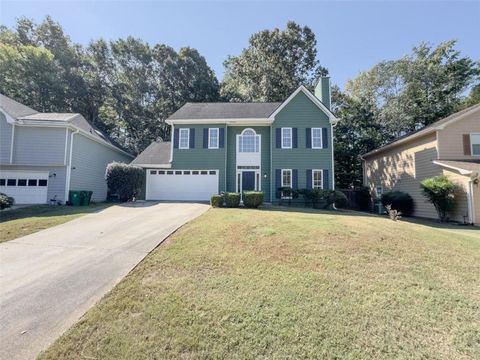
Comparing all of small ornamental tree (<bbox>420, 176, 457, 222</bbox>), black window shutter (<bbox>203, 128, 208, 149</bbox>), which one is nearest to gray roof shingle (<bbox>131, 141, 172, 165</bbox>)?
black window shutter (<bbox>203, 128, 208, 149</bbox>)

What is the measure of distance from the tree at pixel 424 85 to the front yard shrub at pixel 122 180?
924 inches

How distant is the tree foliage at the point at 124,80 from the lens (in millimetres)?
29422

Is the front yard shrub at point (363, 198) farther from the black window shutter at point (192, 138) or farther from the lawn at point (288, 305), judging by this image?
the lawn at point (288, 305)

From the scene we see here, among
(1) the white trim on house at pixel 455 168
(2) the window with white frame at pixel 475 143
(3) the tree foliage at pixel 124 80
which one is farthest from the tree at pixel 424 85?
(3) the tree foliage at pixel 124 80

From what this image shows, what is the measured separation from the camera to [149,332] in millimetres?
3525

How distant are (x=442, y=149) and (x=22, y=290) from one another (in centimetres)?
1927

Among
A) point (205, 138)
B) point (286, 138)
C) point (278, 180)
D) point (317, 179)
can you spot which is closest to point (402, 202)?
point (317, 179)

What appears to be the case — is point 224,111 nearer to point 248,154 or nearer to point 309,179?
point 248,154

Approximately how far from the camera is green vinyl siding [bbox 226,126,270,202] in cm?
1827

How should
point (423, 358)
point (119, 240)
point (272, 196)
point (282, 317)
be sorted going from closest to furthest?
point (423, 358) < point (282, 317) < point (119, 240) < point (272, 196)

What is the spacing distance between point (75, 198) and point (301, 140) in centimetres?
1498

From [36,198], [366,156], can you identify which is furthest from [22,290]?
[366,156]

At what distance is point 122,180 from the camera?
1672 centimetres

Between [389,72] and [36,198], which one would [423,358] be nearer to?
[36,198]
